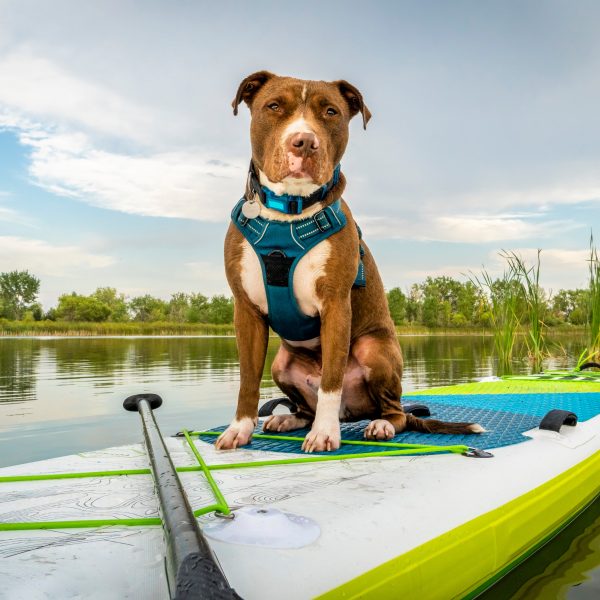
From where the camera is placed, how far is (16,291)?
75.7m

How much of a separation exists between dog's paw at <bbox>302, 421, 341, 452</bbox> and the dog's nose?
1190 mm

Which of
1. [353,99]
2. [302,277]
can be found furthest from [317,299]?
[353,99]

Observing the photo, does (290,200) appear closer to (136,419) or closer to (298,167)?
(298,167)

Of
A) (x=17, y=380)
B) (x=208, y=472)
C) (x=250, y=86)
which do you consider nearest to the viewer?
(x=208, y=472)

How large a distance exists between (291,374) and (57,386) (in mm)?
7232

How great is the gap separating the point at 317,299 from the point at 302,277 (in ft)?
0.41

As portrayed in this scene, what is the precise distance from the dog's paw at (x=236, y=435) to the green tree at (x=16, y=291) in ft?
262

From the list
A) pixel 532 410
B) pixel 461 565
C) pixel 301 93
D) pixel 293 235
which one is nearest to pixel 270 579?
pixel 461 565

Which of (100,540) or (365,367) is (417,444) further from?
(100,540)

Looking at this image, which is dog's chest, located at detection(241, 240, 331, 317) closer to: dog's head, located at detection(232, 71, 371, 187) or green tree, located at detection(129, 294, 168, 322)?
dog's head, located at detection(232, 71, 371, 187)

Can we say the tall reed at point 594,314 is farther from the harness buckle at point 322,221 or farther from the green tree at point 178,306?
the green tree at point 178,306

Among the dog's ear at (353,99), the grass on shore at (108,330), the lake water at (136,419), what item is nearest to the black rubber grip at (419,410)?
the lake water at (136,419)

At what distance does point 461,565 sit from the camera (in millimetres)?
1731

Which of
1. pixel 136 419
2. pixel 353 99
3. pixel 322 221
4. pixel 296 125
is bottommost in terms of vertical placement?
pixel 136 419
